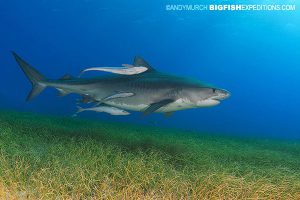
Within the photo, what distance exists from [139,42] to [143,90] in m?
62.2

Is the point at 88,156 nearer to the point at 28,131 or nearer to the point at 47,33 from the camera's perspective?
the point at 28,131

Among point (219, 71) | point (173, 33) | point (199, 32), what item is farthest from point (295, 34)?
point (219, 71)

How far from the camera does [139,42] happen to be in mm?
68312

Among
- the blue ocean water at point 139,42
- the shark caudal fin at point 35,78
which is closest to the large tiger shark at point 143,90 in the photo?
the shark caudal fin at point 35,78

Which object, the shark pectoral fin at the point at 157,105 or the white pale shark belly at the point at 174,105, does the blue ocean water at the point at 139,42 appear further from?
the shark pectoral fin at the point at 157,105

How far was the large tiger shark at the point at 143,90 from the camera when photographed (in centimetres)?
666

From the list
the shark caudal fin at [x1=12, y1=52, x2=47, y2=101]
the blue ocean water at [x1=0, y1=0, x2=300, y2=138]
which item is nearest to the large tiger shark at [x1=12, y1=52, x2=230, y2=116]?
the shark caudal fin at [x1=12, y1=52, x2=47, y2=101]

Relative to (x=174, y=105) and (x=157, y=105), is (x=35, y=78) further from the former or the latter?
→ (x=174, y=105)

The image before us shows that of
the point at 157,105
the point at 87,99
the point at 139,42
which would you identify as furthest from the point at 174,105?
the point at 139,42

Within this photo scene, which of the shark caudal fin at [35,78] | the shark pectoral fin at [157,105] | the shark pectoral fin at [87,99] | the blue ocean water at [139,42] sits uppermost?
the blue ocean water at [139,42]

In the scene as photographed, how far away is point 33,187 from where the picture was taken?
4258mm

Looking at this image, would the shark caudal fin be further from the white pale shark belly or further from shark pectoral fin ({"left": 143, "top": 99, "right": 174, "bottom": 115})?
shark pectoral fin ({"left": 143, "top": 99, "right": 174, "bottom": 115})

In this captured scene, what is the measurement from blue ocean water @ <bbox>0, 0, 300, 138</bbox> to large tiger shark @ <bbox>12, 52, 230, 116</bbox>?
116 feet

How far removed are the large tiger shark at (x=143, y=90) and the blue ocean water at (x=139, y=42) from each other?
35.4 meters
